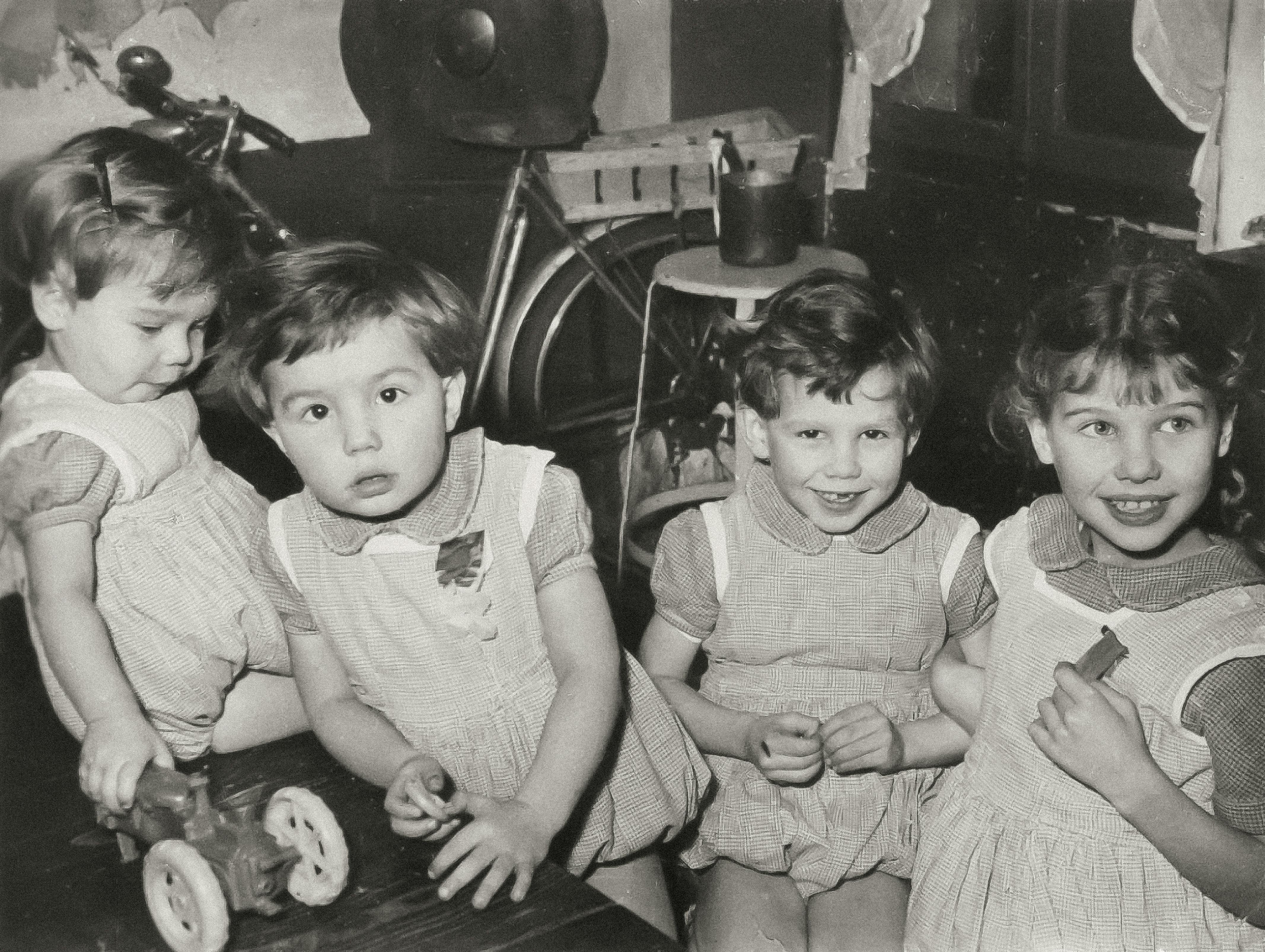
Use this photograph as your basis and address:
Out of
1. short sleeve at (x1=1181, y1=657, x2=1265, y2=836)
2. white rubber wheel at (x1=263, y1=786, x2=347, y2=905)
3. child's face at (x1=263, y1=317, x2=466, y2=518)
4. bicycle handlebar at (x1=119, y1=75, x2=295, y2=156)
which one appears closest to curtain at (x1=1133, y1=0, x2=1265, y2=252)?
short sleeve at (x1=1181, y1=657, x2=1265, y2=836)

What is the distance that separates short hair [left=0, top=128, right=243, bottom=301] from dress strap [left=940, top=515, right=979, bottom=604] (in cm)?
86

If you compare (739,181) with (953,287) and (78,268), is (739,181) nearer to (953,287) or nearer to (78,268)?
(953,287)

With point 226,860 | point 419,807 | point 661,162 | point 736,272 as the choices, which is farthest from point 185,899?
point 661,162

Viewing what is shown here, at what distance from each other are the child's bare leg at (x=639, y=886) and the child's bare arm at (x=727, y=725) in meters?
0.16

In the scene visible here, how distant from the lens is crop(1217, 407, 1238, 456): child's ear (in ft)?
3.66

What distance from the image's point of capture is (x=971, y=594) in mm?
1388

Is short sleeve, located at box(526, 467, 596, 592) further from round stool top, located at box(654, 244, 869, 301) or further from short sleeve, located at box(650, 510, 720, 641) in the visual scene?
round stool top, located at box(654, 244, 869, 301)

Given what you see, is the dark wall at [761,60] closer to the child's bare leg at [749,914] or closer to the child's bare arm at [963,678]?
the child's bare arm at [963,678]

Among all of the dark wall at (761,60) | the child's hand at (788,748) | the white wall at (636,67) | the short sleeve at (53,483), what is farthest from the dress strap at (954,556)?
the white wall at (636,67)

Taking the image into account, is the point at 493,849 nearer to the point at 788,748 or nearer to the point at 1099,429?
the point at 788,748

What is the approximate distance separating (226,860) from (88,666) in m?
0.35

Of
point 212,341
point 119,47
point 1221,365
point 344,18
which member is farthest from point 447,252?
point 1221,365

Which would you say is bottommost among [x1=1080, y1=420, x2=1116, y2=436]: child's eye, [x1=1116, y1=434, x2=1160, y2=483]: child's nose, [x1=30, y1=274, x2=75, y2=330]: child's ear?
[x1=1116, y1=434, x2=1160, y2=483]: child's nose

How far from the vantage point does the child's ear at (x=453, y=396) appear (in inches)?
49.9
